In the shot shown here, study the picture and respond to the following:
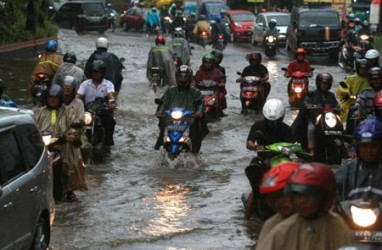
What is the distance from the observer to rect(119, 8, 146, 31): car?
57.5 m

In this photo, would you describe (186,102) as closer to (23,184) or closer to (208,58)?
(208,58)

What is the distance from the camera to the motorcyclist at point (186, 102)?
53.9ft

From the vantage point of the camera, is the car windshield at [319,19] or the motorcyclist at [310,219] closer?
the motorcyclist at [310,219]

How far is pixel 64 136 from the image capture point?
41.5 feet

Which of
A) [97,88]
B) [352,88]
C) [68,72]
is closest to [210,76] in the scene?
[68,72]

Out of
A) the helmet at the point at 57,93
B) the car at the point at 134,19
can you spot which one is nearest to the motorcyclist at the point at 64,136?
the helmet at the point at 57,93

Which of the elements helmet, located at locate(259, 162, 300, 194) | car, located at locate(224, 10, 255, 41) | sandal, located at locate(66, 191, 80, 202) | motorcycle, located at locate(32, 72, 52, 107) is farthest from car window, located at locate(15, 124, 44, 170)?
car, located at locate(224, 10, 255, 41)

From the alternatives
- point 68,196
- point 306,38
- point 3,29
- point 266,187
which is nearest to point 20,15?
point 3,29

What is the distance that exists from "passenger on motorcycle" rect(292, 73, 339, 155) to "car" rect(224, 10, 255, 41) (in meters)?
33.0

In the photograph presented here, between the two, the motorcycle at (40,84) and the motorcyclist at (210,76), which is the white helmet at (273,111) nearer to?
the motorcycle at (40,84)

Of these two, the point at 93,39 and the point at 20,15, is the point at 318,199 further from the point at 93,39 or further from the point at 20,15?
the point at 93,39

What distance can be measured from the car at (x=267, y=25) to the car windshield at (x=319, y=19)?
165 inches

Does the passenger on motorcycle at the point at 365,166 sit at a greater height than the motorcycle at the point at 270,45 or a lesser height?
greater

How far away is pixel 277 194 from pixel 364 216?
1643 millimetres
